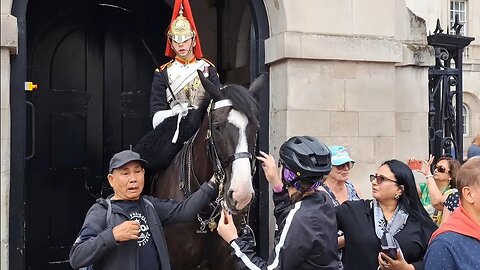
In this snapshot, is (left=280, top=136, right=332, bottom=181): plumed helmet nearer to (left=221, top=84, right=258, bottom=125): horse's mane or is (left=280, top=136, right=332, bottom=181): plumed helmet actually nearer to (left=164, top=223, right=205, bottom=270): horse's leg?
(left=221, top=84, right=258, bottom=125): horse's mane

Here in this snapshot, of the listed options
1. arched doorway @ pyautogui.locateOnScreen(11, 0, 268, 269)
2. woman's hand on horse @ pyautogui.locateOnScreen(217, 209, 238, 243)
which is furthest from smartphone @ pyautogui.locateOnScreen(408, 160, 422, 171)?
arched doorway @ pyautogui.locateOnScreen(11, 0, 268, 269)

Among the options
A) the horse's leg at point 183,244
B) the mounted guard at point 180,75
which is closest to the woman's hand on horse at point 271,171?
the horse's leg at point 183,244

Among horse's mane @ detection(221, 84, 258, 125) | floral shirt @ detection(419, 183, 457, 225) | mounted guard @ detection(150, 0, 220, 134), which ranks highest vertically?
mounted guard @ detection(150, 0, 220, 134)

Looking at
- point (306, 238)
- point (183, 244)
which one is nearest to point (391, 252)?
point (306, 238)

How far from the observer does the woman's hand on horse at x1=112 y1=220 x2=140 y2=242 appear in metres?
3.13

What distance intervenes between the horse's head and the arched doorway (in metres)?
3.67

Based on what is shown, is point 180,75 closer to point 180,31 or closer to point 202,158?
point 180,31

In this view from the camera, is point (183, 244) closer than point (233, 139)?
No

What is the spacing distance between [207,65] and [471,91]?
25.4 metres

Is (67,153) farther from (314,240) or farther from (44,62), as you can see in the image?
(314,240)

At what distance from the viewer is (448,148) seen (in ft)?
25.0

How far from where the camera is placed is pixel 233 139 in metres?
4.10

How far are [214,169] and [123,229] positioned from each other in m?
1.23

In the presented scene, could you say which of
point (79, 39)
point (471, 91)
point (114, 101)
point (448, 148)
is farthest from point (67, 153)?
point (471, 91)
